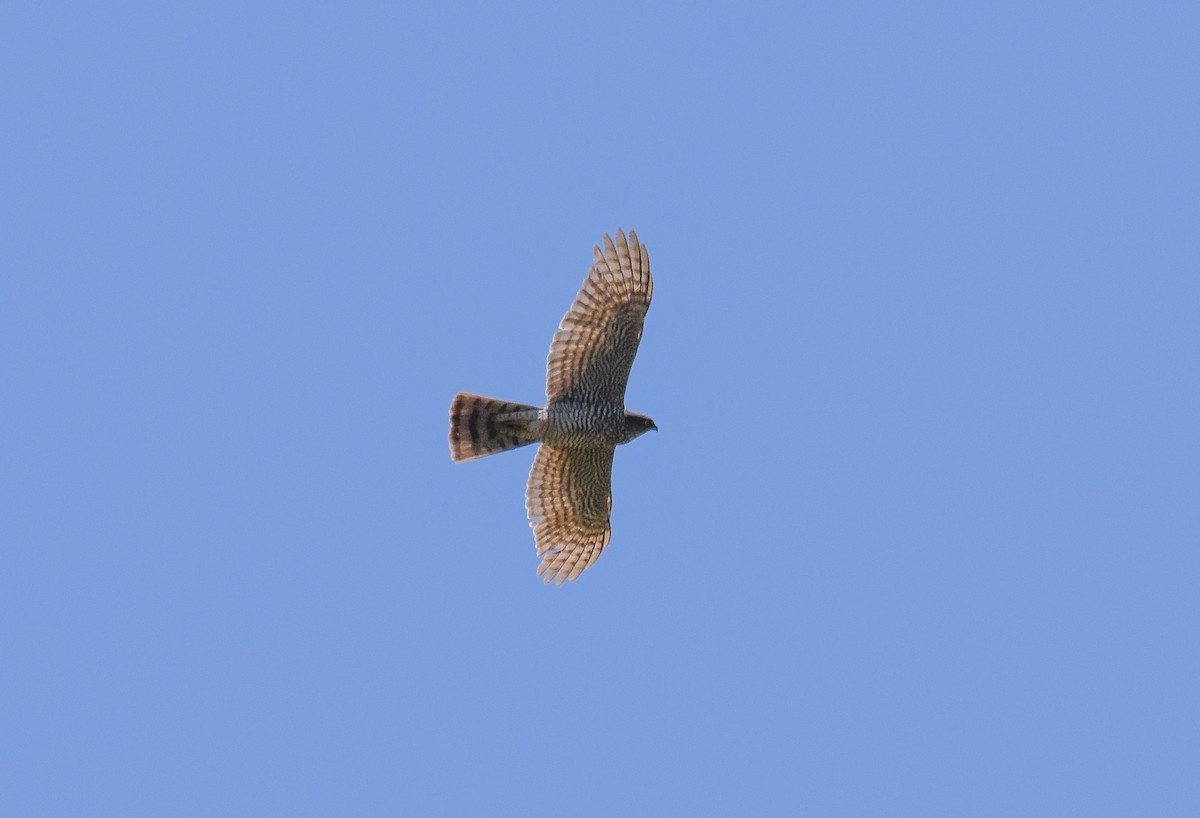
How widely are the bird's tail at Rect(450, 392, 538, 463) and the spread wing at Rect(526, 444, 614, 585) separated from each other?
2.78 ft

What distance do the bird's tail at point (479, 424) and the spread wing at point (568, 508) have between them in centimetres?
85

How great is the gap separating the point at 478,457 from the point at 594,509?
6.07 feet

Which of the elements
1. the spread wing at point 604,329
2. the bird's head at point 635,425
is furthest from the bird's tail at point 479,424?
the bird's head at point 635,425

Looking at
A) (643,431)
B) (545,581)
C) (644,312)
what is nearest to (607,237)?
(644,312)

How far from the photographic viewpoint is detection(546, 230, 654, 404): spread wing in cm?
2494

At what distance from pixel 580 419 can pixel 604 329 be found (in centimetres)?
116

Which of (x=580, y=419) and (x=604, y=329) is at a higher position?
(x=604, y=329)

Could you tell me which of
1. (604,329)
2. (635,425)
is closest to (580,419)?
(635,425)

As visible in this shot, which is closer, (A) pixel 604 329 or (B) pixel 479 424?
(A) pixel 604 329

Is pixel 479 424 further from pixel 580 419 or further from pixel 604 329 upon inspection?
pixel 604 329

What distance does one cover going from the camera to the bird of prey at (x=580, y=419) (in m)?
25.0

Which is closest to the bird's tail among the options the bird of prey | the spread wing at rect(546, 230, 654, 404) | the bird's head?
the bird of prey

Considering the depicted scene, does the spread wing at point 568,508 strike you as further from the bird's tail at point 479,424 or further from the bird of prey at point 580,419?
the bird's tail at point 479,424

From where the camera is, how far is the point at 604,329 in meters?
25.1
